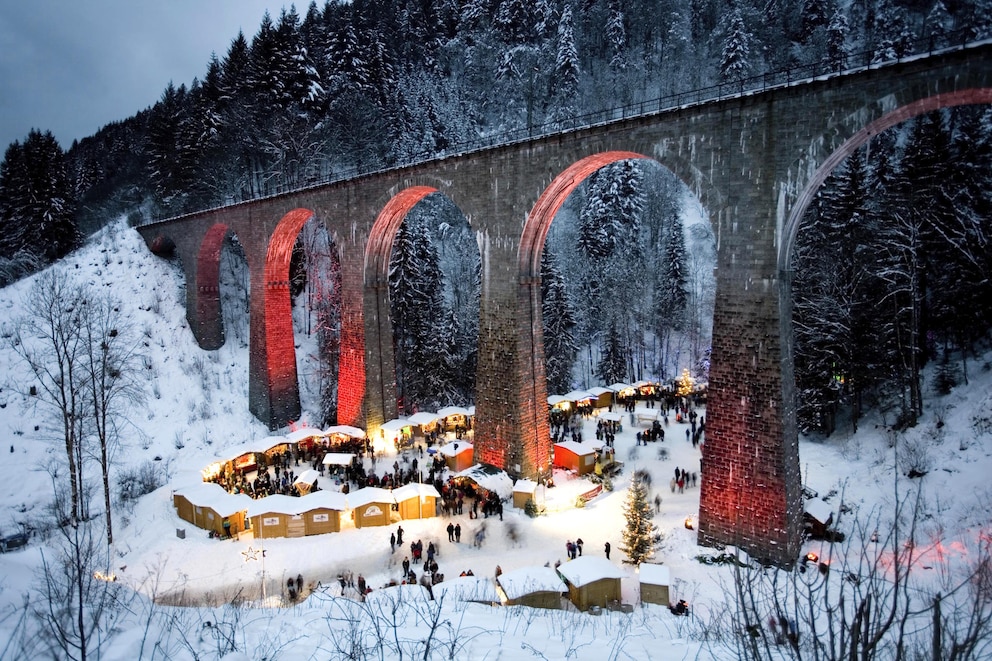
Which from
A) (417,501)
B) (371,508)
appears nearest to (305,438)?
(371,508)

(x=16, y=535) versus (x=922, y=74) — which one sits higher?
(x=922, y=74)

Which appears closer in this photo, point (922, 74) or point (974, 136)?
point (922, 74)

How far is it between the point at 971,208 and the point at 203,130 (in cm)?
4399

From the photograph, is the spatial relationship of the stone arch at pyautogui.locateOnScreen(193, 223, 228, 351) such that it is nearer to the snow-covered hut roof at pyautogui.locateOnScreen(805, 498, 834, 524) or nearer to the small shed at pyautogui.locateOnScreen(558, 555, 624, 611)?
the small shed at pyautogui.locateOnScreen(558, 555, 624, 611)

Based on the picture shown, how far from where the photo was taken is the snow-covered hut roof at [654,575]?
11148 mm

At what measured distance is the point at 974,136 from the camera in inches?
862

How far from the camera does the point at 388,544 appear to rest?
49.4 ft

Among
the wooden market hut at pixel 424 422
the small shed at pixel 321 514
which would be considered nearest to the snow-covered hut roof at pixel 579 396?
the wooden market hut at pixel 424 422

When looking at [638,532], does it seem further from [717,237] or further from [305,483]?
[305,483]

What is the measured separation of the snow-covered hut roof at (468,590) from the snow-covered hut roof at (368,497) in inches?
229

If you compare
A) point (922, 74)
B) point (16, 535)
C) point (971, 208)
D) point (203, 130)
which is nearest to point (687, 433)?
point (971, 208)

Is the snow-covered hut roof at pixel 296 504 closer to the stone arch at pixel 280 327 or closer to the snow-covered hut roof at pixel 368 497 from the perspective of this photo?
the snow-covered hut roof at pixel 368 497

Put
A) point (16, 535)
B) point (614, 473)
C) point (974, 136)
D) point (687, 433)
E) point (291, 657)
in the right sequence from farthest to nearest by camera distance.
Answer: point (687, 433) → point (974, 136) → point (614, 473) → point (16, 535) → point (291, 657)

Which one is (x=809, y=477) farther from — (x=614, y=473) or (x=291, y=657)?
(x=291, y=657)
